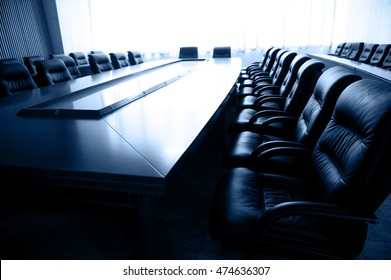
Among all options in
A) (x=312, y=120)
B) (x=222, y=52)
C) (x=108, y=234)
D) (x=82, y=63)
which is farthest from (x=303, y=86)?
(x=82, y=63)

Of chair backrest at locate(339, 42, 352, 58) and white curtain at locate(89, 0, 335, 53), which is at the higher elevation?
white curtain at locate(89, 0, 335, 53)

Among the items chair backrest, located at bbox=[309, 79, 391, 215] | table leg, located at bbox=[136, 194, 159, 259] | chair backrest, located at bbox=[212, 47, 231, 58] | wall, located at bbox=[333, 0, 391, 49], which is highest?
wall, located at bbox=[333, 0, 391, 49]

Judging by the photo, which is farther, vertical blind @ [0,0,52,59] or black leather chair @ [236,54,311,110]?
vertical blind @ [0,0,52,59]

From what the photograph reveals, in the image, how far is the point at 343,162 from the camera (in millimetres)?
960

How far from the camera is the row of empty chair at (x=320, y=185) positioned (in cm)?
82

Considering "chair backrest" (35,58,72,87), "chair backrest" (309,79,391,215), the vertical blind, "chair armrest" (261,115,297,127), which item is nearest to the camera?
"chair backrest" (309,79,391,215)

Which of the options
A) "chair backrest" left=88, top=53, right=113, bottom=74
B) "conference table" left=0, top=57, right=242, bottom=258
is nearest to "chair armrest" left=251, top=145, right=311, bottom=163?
"conference table" left=0, top=57, right=242, bottom=258

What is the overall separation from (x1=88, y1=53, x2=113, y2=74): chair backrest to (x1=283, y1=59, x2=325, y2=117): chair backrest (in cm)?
300

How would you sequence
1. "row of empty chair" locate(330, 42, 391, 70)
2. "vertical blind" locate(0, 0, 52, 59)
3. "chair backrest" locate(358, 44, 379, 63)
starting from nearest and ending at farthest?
"row of empty chair" locate(330, 42, 391, 70)
"chair backrest" locate(358, 44, 379, 63)
"vertical blind" locate(0, 0, 52, 59)

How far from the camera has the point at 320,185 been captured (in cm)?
105

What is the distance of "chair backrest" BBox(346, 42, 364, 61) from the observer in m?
4.90

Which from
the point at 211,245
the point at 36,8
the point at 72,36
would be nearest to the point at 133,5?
the point at 72,36

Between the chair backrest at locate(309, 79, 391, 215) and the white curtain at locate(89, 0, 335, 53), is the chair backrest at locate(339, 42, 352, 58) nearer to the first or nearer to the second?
the white curtain at locate(89, 0, 335, 53)
